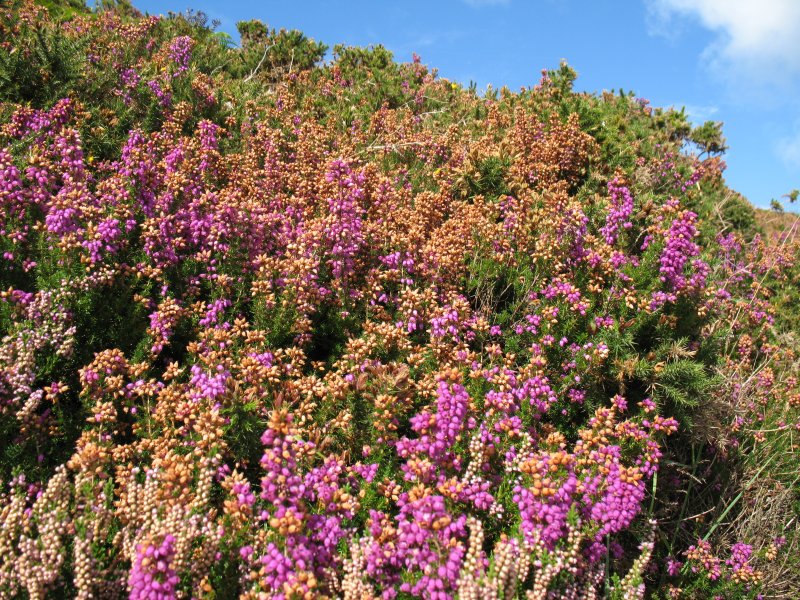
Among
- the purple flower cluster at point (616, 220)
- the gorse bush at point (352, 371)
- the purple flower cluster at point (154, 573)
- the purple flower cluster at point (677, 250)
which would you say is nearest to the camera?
the purple flower cluster at point (154, 573)

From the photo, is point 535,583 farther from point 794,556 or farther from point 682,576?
point 794,556

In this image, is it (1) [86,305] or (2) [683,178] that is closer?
(1) [86,305]

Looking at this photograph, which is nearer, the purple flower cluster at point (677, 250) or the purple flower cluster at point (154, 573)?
the purple flower cluster at point (154, 573)

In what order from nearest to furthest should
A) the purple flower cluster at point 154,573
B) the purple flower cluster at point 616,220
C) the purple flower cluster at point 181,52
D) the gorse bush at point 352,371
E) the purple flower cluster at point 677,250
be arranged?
1. the purple flower cluster at point 154,573
2. the gorse bush at point 352,371
3. the purple flower cluster at point 677,250
4. the purple flower cluster at point 616,220
5. the purple flower cluster at point 181,52

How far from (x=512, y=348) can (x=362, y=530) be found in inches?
90.5

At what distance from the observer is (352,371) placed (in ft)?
14.0

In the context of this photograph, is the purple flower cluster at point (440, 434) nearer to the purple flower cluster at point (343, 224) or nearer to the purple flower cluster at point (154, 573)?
the purple flower cluster at point (154, 573)

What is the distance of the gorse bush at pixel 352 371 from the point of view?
2936 mm

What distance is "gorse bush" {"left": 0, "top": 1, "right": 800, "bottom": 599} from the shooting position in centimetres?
294

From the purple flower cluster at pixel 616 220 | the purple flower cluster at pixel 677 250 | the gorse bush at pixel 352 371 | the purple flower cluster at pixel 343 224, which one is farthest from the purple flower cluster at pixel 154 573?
the purple flower cluster at pixel 616 220

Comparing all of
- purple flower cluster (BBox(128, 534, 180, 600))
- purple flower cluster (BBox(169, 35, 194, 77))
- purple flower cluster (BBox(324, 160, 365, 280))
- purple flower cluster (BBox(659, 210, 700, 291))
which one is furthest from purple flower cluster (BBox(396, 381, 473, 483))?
purple flower cluster (BBox(169, 35, 194, 77))

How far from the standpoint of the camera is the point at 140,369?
3980 mm

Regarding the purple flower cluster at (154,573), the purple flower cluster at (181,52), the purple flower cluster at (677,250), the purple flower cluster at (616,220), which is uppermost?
the purple flower cluster at (181,52)

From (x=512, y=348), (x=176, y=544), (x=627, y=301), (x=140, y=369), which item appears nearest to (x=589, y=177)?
(x=627, y=301)
